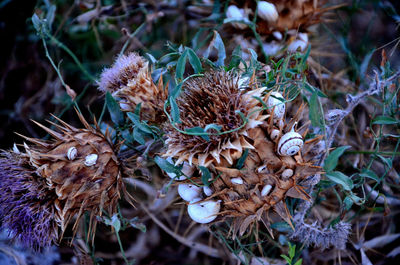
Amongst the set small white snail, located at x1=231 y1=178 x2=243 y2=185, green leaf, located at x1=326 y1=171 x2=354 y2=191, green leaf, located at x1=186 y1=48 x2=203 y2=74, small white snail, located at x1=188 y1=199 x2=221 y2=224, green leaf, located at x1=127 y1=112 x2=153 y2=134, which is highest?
green leaf, located at x1=186 y1=48 x2=203 y2=74

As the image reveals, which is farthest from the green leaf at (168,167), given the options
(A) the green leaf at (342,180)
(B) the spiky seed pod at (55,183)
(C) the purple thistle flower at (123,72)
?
(A) the green leaf at (342,180)

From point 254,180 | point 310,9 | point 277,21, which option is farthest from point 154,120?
point 310,9

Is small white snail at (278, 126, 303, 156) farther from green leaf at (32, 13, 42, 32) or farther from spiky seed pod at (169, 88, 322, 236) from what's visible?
green leaf at (32, 13, 42, 32)

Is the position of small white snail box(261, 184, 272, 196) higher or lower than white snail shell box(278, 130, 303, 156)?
lower

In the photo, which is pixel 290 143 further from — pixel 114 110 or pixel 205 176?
pixel 114 110

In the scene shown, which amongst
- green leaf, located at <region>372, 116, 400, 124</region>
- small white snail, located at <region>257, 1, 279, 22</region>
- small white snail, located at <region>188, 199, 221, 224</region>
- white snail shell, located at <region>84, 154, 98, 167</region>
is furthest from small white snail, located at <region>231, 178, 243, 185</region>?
small white snail, located at <region>257, 1, 279, 22</region>

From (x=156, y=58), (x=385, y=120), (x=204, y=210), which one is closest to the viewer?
(x=204, y=210)

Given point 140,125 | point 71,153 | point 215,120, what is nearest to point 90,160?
point 71,153
